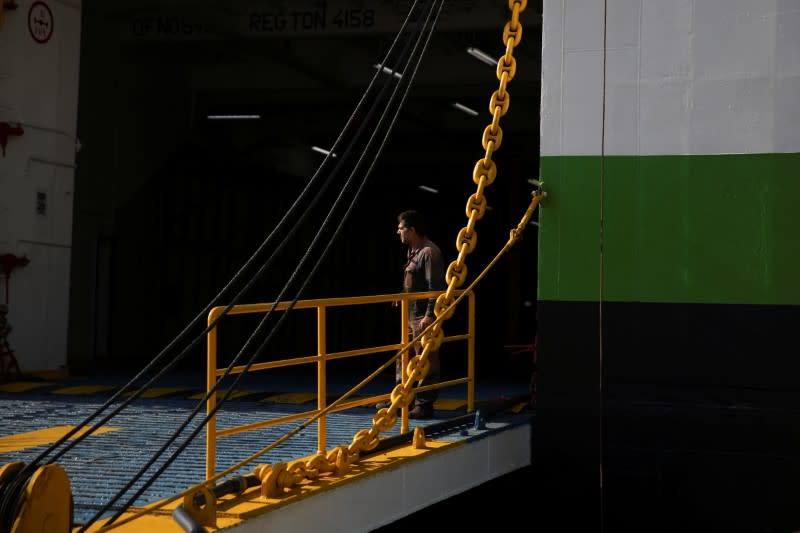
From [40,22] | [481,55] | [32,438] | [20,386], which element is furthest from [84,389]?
[481,55]

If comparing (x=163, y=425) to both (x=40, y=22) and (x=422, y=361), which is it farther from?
(x=40, y=22)

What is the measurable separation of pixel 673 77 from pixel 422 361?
2.75m

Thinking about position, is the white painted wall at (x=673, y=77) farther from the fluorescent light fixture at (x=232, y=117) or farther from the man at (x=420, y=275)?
the fluorescent light fixture at (x=232, y=117)

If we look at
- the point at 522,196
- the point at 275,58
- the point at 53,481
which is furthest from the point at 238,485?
the point at 522,196

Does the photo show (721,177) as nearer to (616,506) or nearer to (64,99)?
(616,506)

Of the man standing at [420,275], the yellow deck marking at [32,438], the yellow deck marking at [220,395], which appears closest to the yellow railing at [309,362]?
the man standing at [420,275]

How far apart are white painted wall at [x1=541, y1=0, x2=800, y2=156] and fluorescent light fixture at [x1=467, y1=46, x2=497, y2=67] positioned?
9.53 metres

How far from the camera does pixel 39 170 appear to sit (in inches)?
514

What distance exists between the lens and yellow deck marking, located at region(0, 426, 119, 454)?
7418 millimetres

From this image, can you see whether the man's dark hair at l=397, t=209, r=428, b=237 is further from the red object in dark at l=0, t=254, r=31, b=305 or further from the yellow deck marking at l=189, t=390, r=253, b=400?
the red object in dark at l=0, t=254, r=31, b=305

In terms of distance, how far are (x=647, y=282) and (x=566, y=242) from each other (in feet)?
2.09

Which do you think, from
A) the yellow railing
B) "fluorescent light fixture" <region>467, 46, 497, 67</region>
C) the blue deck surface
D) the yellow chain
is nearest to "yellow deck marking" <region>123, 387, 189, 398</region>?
the blue deck surface

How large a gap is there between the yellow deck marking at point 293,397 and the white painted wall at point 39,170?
3.67 m

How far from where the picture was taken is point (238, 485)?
17.6 feet
